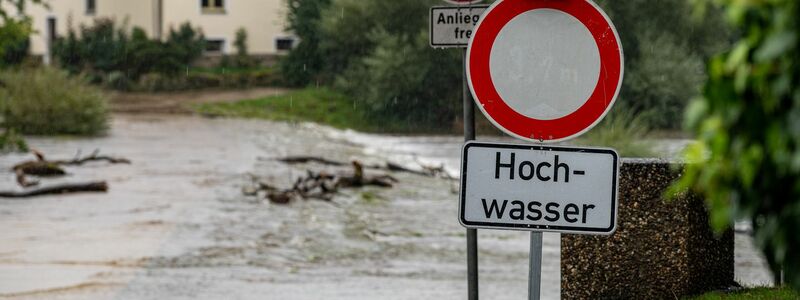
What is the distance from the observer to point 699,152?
2605mm

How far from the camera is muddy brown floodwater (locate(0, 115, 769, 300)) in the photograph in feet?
37.4

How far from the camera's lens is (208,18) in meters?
70.6

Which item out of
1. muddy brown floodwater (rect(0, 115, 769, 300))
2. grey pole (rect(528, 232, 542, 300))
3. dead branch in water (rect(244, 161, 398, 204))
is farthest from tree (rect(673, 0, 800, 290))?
dead branch in water (rect(244, 161, 398, 204))

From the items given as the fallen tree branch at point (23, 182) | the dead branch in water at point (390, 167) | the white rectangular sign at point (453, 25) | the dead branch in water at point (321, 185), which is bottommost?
the dead branch in water at point (390, 167)

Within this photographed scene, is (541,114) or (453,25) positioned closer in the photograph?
(541,114)

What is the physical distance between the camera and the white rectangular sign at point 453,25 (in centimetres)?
785

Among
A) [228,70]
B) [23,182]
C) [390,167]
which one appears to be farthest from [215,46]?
[23,182]

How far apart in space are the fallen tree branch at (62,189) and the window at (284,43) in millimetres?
51140

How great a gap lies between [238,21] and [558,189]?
65.1 m

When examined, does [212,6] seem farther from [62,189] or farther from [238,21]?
[62,189]

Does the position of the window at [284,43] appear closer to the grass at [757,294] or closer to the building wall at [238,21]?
the building wall at [238,21]

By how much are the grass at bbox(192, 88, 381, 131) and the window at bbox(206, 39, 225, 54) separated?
11015 millimetres

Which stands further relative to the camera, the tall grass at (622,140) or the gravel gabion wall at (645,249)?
the tall grass at (622,140)

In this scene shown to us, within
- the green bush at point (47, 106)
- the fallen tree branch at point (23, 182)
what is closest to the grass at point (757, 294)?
the fallen tree branch at point (23, 182)
